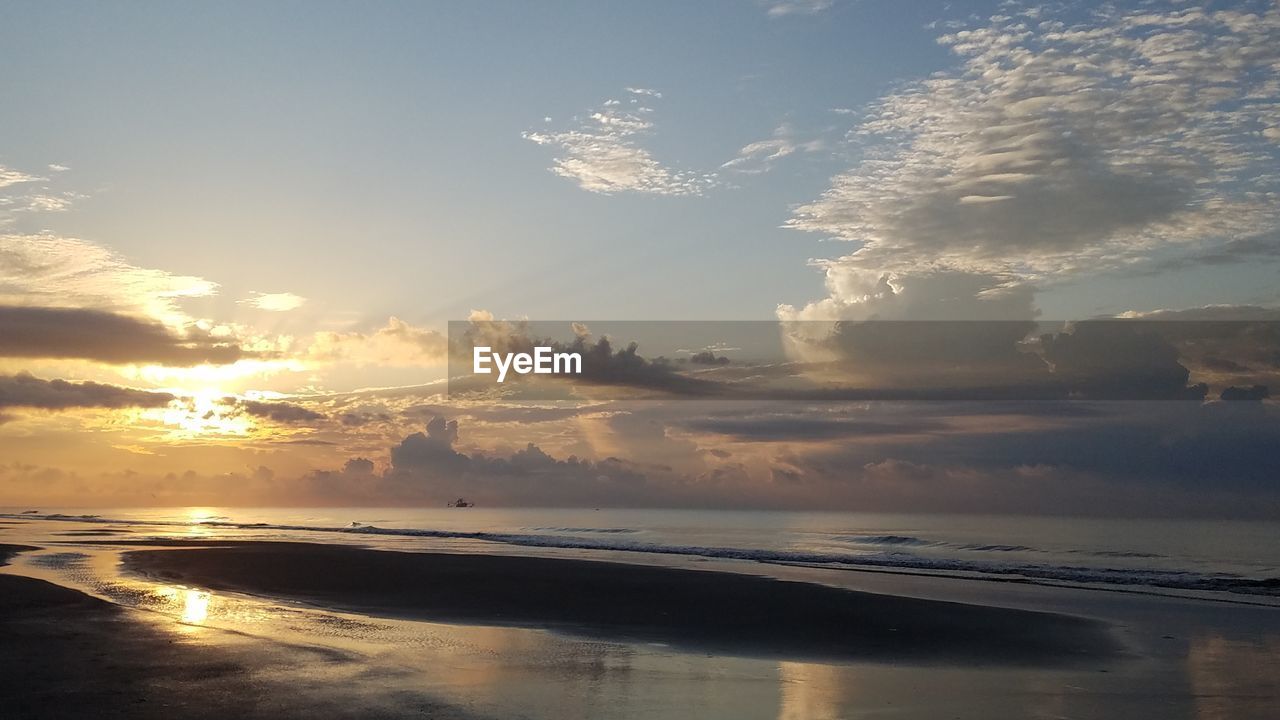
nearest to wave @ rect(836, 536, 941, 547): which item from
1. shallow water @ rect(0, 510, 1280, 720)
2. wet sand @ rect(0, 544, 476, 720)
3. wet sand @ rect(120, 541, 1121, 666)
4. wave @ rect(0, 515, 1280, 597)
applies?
wave @ rect(0, 515, 1280, 597)

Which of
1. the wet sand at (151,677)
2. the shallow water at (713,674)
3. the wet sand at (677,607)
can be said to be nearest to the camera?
the wet sand at (151,677)

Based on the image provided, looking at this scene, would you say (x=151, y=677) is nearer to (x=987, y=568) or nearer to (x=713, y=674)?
(x=713, y=674)

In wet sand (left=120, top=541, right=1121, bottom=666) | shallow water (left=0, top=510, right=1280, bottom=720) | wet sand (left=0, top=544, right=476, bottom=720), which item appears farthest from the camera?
wet sand (left=120, top=541, right=1121, bottom=666)

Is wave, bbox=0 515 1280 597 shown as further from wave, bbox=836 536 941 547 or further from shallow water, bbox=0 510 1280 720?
shallow water, bbox=0 510 1280 720

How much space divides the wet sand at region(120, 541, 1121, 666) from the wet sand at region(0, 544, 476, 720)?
21.1 feet

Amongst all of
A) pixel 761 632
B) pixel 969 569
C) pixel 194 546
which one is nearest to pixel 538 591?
pixel 761 632

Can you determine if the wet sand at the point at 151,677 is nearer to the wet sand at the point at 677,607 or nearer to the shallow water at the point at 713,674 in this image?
the shallow water at the point at 713,674

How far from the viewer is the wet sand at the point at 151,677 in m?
11.2

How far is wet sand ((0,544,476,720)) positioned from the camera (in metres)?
11.2

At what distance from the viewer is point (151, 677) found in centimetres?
1318

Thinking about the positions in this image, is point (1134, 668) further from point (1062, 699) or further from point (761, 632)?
point (761, 632)

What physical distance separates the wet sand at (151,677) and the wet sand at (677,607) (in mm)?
6424

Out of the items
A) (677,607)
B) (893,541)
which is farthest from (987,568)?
(893,541)

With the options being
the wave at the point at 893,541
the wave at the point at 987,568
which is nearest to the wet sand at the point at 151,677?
the wave at the point at 987,568
